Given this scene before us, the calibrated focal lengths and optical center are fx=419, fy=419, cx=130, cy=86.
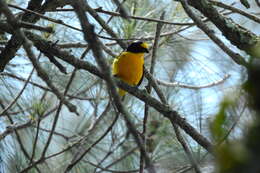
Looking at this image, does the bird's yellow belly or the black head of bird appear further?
the black head of bird

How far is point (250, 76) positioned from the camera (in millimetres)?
447

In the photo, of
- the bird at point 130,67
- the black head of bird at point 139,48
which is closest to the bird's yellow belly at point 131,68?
the bird at point 130,67

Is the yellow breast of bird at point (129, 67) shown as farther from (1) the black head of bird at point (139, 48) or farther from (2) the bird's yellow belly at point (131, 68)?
(1) the black head of bird at point (139, 48)

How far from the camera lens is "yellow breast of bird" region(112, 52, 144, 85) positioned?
3459 millimetres

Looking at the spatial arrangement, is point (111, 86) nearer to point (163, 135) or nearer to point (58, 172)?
point (163, 135)

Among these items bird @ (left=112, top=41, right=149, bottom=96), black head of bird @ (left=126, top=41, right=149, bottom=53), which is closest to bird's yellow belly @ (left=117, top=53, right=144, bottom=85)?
bird @ (left=112, top=41, right=149, bottom=96)

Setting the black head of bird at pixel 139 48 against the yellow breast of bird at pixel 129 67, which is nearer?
the yellow breast of bird at pixel 129 67

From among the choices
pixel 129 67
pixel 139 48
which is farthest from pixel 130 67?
pixel 139 48

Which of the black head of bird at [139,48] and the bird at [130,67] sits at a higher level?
the black head of bird at [139,48]

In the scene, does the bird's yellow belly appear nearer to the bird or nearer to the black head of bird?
the bird

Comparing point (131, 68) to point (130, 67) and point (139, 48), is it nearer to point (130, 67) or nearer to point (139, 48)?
point (130, 67)

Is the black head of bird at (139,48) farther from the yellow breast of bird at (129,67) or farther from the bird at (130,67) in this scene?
the yellow breast of bird at (129,67)

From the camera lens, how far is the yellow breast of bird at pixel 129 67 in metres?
3.46

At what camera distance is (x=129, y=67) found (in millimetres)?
3465
